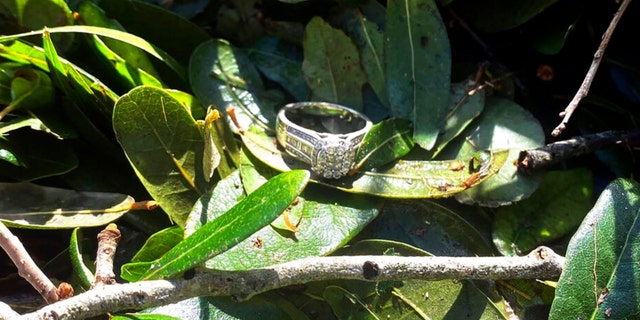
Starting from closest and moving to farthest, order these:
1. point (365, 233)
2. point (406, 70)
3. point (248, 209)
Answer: point (248, 209), point (365, 233), point (406, 70)

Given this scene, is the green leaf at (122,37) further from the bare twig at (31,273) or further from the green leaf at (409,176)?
the bare twig at (31,273)

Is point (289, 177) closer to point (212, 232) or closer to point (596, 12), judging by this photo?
point (212, 232)

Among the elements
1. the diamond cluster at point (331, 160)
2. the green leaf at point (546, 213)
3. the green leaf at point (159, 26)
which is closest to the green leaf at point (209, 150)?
the diamond cluster at point (331, 160)

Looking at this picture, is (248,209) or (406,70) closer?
(248,209)

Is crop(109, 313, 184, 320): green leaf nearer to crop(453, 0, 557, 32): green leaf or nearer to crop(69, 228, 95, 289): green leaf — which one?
crop(69, 228, 95, 289): green leaf

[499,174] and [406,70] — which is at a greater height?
[406,70]

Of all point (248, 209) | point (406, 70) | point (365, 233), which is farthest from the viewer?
point (406, 70)

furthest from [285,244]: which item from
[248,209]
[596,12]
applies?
[596,12]
